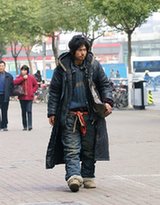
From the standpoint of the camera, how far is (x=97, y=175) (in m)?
9.98

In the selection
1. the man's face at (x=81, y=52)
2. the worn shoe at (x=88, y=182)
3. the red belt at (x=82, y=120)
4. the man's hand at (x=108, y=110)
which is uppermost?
the man's face at (x=81, y=52)

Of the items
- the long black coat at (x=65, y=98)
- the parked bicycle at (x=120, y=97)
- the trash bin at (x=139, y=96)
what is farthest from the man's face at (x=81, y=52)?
the parked bicycle at (x=120, y=97)

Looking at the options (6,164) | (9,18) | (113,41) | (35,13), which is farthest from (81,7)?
(113,41)

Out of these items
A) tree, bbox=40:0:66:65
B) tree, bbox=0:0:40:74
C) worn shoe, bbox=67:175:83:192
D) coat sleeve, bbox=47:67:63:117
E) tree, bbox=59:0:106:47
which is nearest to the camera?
worn shoe, bbox=67:175:83:192

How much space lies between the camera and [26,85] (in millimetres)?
18359

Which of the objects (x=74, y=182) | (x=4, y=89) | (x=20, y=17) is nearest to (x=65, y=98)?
(x=74, y=182)

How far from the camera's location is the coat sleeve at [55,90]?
8.58 metres

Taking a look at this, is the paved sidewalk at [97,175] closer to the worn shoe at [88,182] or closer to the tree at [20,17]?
the worn shoe at [88,182]

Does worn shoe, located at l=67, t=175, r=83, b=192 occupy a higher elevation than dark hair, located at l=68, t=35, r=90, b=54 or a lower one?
lower

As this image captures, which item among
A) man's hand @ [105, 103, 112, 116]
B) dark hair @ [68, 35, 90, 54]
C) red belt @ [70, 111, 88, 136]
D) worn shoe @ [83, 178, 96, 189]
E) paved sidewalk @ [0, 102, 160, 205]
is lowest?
paved sidewalk @ [0, 102, 160, 205]

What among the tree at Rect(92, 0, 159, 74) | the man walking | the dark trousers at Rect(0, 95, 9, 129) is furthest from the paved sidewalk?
the tree at Rect(92, 0, 159, 74)

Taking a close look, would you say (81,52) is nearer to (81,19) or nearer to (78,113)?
(78,113)

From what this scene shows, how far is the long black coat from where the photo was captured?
852 centimetres

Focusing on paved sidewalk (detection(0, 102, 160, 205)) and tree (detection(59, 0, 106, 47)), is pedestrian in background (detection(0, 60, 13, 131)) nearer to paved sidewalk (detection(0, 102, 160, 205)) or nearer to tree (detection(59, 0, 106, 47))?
paved sidewalk (detection(0, 102, 160, 205))
